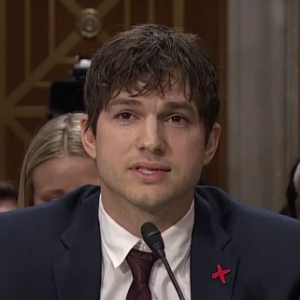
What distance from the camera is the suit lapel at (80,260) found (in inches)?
73.6

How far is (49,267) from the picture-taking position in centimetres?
190

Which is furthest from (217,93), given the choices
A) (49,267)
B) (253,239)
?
(49,267)

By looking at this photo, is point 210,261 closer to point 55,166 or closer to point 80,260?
point 80,260

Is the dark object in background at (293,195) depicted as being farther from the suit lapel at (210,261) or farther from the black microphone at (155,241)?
the black microphone at (155,241)

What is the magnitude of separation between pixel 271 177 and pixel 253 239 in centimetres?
247

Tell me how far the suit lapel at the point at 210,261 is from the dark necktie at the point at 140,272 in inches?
3.6

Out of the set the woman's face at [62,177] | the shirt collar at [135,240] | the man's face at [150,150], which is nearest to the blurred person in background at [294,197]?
the woman's face at [62,177]

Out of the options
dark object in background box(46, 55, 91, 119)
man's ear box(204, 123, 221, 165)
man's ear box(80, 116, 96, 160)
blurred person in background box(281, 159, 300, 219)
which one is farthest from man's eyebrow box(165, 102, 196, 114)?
dark object in background box(46, 55, 91, 119)

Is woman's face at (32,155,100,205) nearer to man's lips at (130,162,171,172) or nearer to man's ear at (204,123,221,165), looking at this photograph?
man's ear at (204,123,221,165)

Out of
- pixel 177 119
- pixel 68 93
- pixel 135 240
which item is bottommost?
pixel 135 240

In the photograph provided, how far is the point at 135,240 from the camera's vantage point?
6.17 ft

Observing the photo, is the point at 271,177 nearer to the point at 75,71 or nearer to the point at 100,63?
the point at 75,71

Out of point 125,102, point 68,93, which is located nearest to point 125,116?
point 125,102

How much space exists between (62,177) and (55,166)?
0.13 feet
